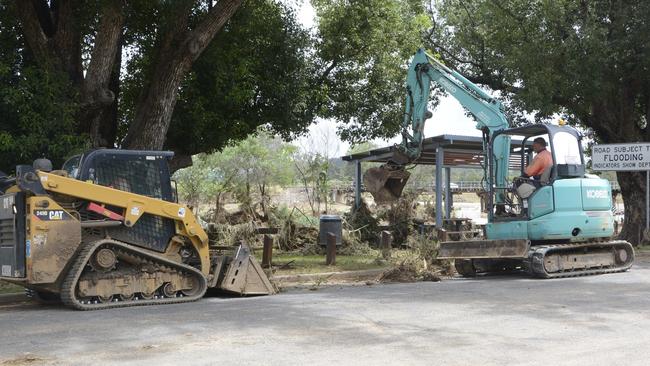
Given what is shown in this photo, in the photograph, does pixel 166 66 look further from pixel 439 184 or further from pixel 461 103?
pixel 439 184

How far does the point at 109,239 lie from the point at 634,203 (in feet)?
62.4

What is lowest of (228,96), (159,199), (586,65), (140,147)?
(159,199)

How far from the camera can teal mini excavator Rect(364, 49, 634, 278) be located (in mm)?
12766

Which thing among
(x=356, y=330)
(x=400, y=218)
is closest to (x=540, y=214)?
(x=356, y=330)

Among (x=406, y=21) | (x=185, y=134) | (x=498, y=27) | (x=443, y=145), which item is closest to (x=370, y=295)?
(x=185, y=134)

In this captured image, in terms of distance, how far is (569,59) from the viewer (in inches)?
795

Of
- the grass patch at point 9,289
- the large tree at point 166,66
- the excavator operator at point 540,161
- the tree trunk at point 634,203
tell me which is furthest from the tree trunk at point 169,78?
the tree trunk at point 634,203

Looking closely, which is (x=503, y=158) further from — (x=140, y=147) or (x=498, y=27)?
(x=498, y=27)

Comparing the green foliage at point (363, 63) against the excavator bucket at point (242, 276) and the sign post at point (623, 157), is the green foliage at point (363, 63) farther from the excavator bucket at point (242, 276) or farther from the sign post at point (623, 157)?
the excavator bucket at point (242, 276)

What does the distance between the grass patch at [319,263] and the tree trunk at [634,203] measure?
1078 cm

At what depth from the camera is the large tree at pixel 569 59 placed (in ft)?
65.6

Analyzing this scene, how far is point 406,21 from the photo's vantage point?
67.5 feet

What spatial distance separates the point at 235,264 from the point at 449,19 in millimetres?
17237

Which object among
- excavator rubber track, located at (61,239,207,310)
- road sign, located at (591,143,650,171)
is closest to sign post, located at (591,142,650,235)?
road sign, located at (591,143,650,171)
